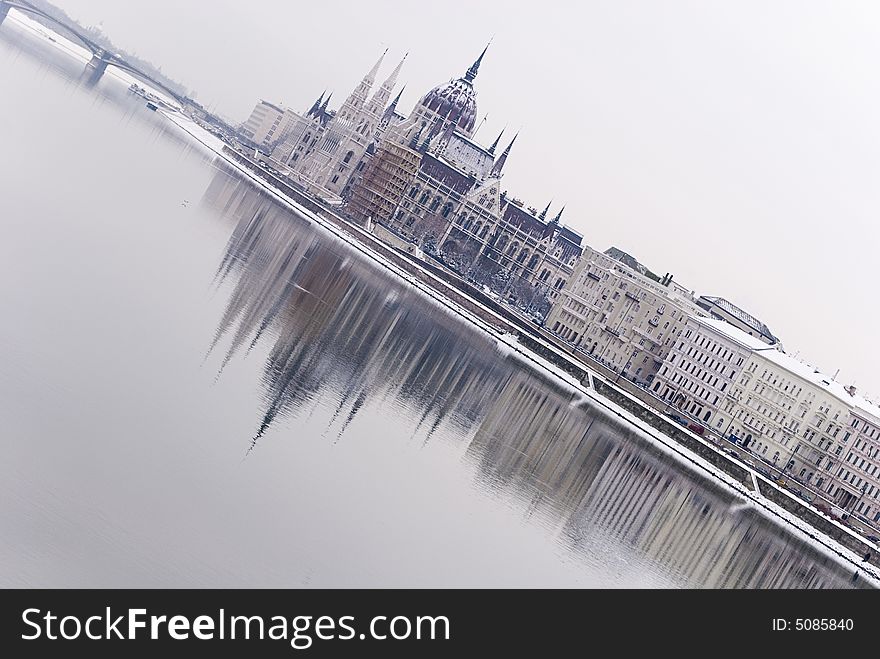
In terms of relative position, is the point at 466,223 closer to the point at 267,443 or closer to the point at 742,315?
the point at 742,315

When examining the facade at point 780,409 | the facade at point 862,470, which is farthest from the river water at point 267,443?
the facade at point 780,409

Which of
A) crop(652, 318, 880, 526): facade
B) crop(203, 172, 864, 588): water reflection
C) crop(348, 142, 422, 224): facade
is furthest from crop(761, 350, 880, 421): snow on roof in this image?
crop(348, 142, 422, 224): facade

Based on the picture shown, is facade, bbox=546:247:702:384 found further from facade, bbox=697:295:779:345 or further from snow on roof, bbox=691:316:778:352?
facade, bbox=697:295:779:345

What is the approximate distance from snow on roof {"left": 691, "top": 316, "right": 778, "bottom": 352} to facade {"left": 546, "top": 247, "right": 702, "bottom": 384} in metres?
2.38

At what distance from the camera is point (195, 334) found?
143 feet

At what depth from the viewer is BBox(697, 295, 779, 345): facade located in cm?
14862

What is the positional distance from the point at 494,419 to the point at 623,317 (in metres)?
75.5

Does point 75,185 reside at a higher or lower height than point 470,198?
lower

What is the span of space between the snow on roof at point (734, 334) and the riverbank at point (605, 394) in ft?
56.4

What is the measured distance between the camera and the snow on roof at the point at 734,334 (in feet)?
420

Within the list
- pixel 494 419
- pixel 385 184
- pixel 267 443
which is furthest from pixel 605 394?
pixel 385 184
